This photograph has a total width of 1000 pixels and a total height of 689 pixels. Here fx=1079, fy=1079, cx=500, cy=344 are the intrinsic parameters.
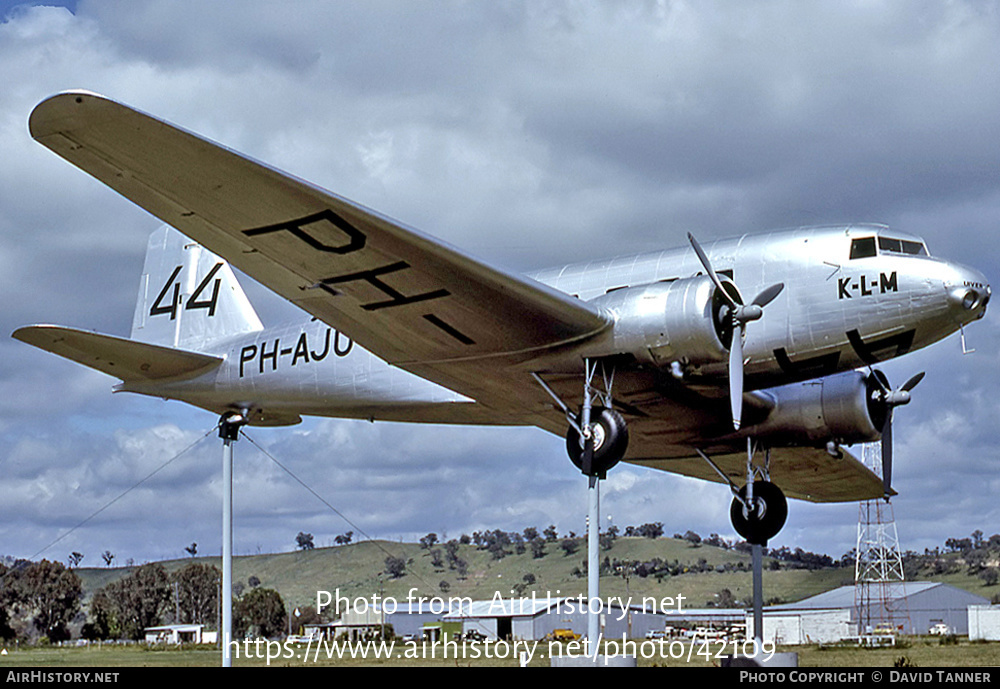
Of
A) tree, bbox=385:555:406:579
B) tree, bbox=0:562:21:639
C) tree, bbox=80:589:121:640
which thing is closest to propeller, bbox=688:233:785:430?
tree, bbox=0:562:21:639

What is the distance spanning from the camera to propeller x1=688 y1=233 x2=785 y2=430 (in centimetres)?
1544

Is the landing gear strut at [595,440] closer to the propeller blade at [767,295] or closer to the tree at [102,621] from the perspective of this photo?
the propeller blade at [767,295]

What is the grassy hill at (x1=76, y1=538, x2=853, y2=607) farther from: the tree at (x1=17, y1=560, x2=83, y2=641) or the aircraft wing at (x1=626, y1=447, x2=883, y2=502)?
the aircraft wing at (x1=626, y1=447, x2=883, y2=502)

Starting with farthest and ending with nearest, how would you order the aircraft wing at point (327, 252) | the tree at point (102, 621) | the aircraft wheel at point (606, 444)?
1. the tree at point (102, 621)
2. the aircraft wheel at point (606, 444)
3. the aircraft wing at point (327, 252)

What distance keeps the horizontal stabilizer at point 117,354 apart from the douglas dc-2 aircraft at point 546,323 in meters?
0.05

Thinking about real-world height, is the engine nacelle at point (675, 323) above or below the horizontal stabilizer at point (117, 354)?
below

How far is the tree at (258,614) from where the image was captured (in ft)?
254

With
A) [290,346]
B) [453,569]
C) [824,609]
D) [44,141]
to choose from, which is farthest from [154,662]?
[453,569]

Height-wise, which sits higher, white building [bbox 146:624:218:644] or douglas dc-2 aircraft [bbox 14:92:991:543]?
douglas dc-2 aircraft [bbox 14:92:991:543]

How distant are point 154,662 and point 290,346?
6497mm

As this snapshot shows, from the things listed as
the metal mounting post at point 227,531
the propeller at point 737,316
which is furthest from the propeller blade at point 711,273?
the metal mounting post at point 227,531

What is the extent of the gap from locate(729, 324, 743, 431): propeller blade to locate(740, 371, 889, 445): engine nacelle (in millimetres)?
4882

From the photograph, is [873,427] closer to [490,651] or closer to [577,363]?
[577,363]

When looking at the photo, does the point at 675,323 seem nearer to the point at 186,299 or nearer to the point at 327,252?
→ the point at 327,252
